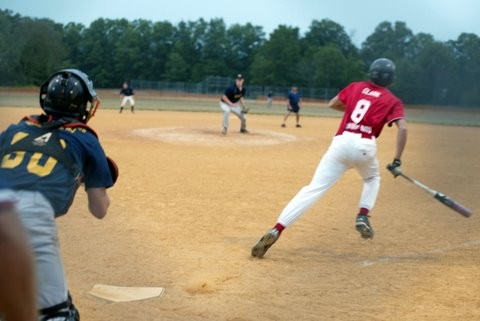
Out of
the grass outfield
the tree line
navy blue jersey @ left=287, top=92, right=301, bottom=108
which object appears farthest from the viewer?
the tree line

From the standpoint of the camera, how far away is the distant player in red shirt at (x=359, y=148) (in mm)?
5418

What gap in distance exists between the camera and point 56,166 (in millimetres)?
2479

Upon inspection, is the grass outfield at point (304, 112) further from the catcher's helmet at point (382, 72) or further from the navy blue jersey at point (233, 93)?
the catcher's helmet at point (382, 72)

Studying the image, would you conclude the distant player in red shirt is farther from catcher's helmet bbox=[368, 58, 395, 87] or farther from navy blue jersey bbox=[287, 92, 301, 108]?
navy blue jersey bbox=[287, 92, 301, 108]

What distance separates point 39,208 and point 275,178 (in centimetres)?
816

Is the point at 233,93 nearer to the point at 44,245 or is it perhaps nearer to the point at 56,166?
the point at 56,166

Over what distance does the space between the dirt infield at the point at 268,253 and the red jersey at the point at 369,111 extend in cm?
129

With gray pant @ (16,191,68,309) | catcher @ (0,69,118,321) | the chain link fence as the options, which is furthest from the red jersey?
the chain link fence

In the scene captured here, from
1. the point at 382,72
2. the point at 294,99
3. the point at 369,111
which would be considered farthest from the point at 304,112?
the point at 369,111

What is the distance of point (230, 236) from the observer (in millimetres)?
6207

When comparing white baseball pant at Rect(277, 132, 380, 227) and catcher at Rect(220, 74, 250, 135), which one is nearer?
white baseball pant at Rect(277, 132, 380, 227)

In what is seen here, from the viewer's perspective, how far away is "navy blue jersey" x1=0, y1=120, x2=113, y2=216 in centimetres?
237

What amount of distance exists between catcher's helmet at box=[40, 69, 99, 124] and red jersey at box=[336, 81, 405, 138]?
328 centimetres

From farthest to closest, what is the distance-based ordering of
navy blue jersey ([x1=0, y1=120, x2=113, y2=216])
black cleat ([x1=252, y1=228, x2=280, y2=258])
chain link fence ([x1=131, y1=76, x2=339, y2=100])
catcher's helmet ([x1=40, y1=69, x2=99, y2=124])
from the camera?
chain link fence ([x1=131, y1=76, x2=339, y2=100]), black cleat ([x1=252, y1=228, x2=280, y2=258]), catcher's helmet ([x1=40, y1=69, x2=99, y2=124]), navy blue jersey ([x1=0, y1=120, x2=113, y2=216])
